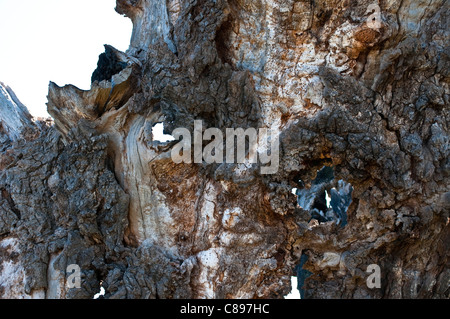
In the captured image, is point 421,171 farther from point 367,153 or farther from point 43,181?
point 43,181

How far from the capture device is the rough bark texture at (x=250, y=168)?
241 inches

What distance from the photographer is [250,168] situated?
6.25m

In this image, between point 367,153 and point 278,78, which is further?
point 278,78

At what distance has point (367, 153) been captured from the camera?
6047 millimetres

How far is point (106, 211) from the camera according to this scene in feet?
21.3

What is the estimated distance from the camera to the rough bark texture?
20.1 feet

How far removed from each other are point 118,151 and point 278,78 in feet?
6.77

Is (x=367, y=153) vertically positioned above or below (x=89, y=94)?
below

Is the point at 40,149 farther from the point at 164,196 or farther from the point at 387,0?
the point at 387,0
